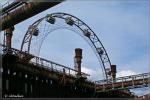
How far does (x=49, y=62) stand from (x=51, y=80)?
228cm

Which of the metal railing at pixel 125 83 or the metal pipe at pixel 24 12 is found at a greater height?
the metal pipe at pixel 24 12

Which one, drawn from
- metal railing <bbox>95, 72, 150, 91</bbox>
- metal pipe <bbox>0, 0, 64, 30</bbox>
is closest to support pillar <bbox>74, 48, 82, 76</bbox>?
metal railing <bbox>95, 72, 150, 91</bbox>

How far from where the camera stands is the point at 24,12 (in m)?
34.1

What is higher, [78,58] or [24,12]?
[24,12]

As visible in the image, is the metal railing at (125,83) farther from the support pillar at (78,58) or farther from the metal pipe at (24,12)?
the metal pipe at (24,12)

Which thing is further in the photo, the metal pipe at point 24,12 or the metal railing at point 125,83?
the metal railing at point 125,83

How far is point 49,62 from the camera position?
44.7 meters

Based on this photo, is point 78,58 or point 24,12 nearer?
point 24,12

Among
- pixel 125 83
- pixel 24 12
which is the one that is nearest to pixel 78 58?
pixel 125 83

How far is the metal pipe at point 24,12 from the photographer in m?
31.2

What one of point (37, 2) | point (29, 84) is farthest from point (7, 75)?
point (37, 2)

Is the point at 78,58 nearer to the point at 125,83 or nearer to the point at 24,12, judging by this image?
the point at 125,83

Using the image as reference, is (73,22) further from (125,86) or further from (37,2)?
(37,2)

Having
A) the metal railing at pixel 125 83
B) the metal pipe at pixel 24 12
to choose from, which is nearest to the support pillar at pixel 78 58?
the metal railing at pixel 125 83
